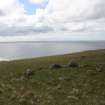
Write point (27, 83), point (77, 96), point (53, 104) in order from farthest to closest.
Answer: point (27, 83) < point (77, 96) < point (53, 104)

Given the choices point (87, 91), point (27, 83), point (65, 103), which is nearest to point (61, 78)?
point (27, 83)

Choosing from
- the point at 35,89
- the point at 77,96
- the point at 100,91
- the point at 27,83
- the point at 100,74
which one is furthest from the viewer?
the point at 100,74

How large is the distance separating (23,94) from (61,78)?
5218 mm

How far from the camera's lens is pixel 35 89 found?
62.8 feet

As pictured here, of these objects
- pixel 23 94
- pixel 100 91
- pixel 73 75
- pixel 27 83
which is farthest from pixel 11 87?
pixel 100 91

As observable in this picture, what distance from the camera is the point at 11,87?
20.3m

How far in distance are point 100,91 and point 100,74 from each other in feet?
18.5

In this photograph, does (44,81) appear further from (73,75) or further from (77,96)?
(77,96)

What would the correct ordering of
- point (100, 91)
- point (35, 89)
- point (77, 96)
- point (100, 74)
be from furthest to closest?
point (100, 74) → point (35, 89) → point (100, 91) → point (77, 96)

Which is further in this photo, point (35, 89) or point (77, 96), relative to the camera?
point (35, 89)

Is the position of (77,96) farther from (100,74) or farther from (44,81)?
(100,74)

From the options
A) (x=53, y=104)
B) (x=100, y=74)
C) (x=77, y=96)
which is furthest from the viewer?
(x=100, y=74)

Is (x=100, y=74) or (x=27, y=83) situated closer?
(x=27, y=83)

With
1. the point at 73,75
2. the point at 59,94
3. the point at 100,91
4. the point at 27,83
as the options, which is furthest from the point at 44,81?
the point at 100,91
